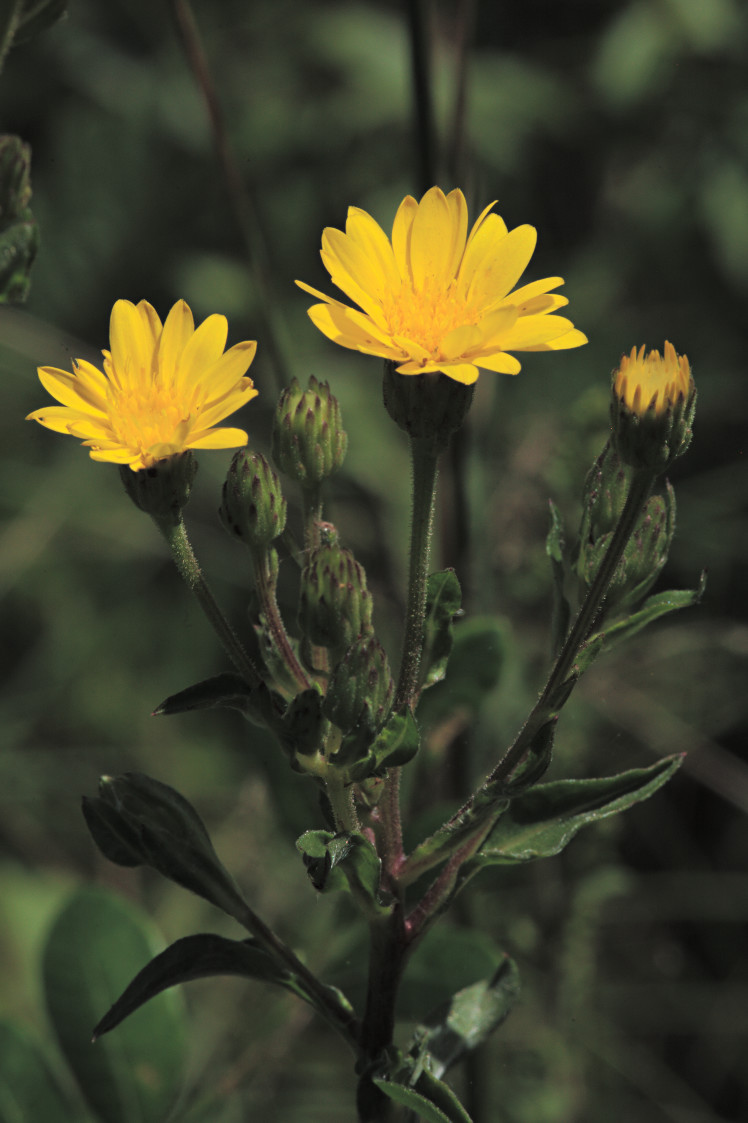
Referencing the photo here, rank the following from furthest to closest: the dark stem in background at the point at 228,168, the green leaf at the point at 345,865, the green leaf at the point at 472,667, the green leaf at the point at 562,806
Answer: the dark stem in background at the point at 228,168, the green leaf at the point at 472,667, the green leaf at the point at 562,806, the green leaf at the point at 345,865

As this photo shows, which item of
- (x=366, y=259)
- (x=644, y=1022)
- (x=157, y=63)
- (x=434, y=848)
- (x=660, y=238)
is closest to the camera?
(x=434, y=848)

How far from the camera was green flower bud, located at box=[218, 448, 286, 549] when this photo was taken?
1811 mm

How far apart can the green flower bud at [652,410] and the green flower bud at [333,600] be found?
0.45m

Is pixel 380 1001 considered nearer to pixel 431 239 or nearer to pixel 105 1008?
pixel 105 1008

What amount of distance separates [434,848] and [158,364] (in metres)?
0.92

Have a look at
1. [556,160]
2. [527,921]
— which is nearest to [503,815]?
[527,921]

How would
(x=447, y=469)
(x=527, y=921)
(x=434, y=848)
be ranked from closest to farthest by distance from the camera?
(x=434, y=848)
(x=527, y=921)
(x=447, y=469)

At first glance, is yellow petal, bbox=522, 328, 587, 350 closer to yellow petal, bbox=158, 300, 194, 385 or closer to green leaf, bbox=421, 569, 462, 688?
green leaf, bbox=421, 569, 462, 688

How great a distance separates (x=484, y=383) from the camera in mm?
3875

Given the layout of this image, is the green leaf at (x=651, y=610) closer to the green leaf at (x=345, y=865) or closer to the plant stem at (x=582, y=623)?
the plant stem at (x=582, y=623)

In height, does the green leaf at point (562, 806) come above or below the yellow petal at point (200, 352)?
below

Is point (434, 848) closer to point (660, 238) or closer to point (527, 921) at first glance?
point (527, 921)

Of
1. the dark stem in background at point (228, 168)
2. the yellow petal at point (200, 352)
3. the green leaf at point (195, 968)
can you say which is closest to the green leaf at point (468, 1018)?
the green leaf at point (195, 968)

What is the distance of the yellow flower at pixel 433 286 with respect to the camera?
5.74 ft
